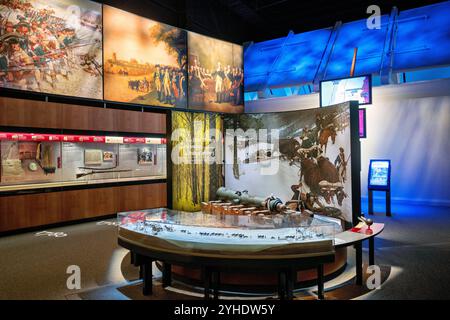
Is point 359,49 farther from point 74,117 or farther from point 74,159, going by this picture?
point 74,159

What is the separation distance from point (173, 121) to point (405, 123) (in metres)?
6.87

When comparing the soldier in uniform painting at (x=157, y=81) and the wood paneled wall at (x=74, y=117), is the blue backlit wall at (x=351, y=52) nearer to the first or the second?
the soldier in uniform painting at (x=157, y=81)

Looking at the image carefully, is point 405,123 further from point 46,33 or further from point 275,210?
point 46,33

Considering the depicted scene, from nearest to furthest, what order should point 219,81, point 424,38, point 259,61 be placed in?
point 424,38 < point 219,81 < point 259,61

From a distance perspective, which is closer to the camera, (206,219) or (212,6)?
(206,219)

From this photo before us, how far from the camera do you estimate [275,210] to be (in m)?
4.84

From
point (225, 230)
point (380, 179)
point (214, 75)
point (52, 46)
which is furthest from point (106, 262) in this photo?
point (214, 75)

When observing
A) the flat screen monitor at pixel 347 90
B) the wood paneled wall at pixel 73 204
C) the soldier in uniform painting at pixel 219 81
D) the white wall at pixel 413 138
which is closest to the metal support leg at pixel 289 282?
the wood paneled wall at pixel 73 204

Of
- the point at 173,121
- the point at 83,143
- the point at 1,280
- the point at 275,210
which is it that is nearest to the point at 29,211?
the point at 83,143

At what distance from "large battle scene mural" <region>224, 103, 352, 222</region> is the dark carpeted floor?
113cm

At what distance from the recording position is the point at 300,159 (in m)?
6.06

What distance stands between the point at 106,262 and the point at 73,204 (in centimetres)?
312

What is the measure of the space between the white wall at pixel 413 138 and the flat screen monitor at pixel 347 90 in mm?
1945
